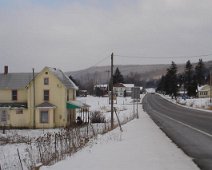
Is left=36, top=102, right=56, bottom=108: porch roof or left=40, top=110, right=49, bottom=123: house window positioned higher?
left=36, top=102, right=56, bottom=108: porch roof

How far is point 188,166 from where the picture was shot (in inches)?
466

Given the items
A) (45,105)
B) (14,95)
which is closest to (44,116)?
(45,105)

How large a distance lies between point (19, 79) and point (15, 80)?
1.72 feet

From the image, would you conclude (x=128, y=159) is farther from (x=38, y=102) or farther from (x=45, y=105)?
(x=38, y=102)

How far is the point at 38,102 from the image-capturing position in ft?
165

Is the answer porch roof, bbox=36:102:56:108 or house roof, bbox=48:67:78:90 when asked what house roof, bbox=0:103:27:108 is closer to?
porch roof, bbox=36:102:56:108

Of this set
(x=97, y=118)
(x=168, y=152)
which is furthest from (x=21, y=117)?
(x=168, y=152)

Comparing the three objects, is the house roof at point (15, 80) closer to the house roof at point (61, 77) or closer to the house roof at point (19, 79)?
the house roof at point (19, 79)

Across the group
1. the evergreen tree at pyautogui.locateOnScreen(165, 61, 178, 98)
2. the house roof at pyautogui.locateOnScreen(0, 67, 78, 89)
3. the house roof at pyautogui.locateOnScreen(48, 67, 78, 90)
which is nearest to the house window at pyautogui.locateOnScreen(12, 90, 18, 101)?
the house roof at pyautogui.locateOnScreen(0, 67, 78, 89)

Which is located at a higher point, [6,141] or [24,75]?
[24,75]

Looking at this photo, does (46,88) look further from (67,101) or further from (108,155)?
(108,155)

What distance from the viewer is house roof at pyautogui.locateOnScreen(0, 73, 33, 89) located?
51.7 m

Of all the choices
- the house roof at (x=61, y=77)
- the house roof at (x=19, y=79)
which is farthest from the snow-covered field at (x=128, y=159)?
the house roof at (x=19, y=79)

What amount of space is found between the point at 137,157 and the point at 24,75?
138 ft
